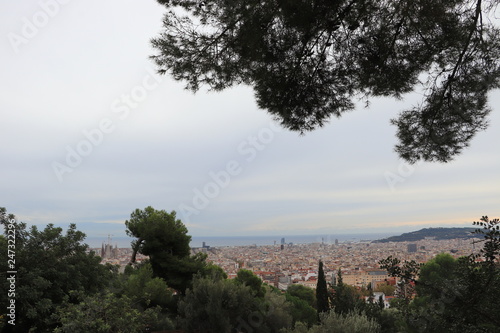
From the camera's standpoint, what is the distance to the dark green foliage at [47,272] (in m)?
6.66

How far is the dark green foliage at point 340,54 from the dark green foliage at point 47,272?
5.18 m

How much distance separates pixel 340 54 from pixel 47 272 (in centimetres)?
701

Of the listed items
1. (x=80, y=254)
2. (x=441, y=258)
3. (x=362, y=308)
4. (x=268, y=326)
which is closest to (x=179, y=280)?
(x=268, y=326)

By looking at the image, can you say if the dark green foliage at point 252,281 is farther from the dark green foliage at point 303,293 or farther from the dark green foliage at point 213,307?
the dark green foliage at point 303,293

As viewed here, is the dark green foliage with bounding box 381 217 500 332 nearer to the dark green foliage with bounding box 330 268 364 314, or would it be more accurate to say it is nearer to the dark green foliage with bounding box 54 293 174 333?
the dark green foliage with bounding box 54 293 174 333

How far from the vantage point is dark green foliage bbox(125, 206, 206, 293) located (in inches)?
518

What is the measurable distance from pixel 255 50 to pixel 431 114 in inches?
89.7

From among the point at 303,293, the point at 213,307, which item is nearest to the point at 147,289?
the point at 213,307

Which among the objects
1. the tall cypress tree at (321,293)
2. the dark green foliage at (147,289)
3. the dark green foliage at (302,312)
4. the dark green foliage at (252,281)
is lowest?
the dark green foliage at (302,312)

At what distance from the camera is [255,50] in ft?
11.4

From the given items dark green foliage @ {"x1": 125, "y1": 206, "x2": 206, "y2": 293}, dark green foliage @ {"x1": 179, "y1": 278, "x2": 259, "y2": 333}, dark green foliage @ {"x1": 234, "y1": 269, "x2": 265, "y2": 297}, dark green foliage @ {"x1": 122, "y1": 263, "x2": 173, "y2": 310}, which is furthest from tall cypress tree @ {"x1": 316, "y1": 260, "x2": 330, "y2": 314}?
dark green foliage @ {"x1": 122, "y1": 263, "x2": 173, "y2": 310}

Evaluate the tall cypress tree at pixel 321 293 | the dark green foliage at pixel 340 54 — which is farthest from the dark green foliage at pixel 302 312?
the dark green foliage at pixel 340 54

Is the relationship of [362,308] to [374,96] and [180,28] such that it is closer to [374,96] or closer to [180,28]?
[374,96]

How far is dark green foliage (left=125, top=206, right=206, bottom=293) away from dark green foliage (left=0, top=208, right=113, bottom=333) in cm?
443
